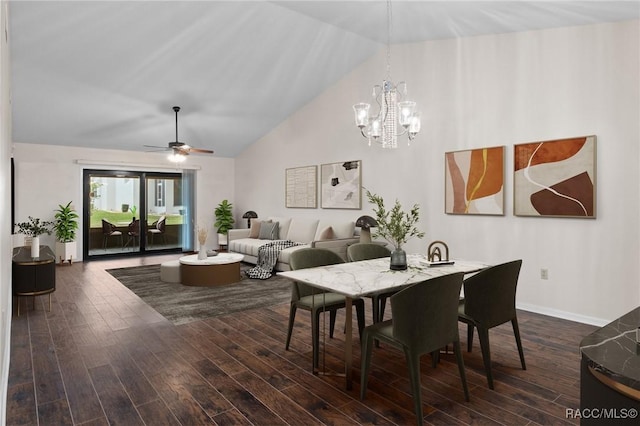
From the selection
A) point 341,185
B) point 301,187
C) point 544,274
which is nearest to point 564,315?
point 544,274

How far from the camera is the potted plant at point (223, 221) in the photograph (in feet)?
30.5

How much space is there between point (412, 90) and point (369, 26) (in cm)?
109

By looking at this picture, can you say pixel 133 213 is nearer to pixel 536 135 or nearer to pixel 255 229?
pixel 255 229

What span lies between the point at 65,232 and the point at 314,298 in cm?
660

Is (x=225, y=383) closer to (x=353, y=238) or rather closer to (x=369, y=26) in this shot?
(x=353, y=238)

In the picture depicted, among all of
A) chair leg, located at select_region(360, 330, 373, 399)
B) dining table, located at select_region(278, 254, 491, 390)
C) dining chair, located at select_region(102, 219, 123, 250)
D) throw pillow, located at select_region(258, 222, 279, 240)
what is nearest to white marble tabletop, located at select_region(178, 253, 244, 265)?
throw pillow, located at select_region(258, 222, 279, 240)

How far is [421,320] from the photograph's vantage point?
2.17m

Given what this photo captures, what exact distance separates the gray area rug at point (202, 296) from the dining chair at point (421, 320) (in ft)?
8.37

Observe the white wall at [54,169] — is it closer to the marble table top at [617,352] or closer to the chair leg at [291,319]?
the chair leg at [291,319]

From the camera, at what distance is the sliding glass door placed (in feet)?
26.9

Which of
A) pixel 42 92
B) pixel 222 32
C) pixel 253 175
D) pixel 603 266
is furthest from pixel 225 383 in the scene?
pixel 253 175

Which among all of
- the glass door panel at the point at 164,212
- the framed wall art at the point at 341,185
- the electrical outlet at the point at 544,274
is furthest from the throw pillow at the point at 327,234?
the glass door panel at the point at 164,212

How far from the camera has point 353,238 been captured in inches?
244

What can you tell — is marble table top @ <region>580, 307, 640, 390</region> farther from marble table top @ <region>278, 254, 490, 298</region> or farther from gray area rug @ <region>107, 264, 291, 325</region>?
gray area rug @ <region>107, 264, 291, 325</region>
